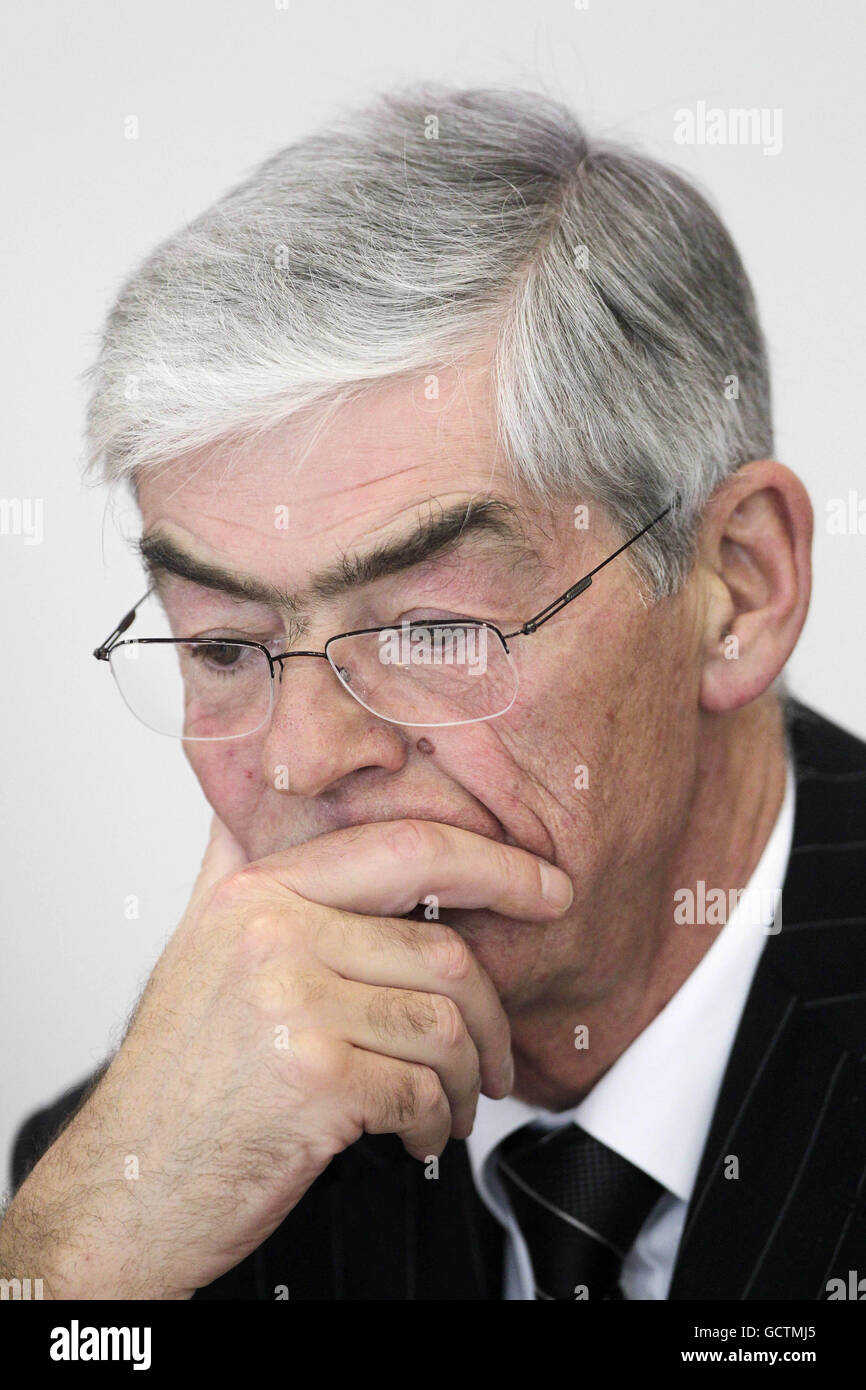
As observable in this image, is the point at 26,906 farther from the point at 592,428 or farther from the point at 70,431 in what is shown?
the point at 592,428

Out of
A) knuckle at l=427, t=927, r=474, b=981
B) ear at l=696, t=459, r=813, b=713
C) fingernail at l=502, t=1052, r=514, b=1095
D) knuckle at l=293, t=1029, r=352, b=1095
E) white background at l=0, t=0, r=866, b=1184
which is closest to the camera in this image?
knuckle at l=293, t=1029, r=352, b=1095

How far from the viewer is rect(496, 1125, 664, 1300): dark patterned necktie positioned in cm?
197

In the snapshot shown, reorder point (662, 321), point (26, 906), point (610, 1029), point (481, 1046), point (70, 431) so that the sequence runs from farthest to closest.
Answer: point (26, 906), point (70, 431), point (610, 1029), point (662, 321), point (481, 1046)

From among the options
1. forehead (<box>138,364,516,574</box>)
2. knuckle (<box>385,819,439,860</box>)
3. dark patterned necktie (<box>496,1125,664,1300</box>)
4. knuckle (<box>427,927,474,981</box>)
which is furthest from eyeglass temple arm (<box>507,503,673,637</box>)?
dark patterned necktie (<box>496,1125,664,1300</box>)

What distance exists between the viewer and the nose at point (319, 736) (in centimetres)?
170

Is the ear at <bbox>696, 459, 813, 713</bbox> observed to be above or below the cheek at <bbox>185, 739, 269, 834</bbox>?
above

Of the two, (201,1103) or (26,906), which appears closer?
(201,1103)

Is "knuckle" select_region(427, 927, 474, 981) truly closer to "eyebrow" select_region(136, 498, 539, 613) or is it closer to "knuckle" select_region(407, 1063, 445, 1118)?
"knuckle" select_region(407, 1063, 445, 1118)

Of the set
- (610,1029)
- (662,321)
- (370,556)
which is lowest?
(610,1029)

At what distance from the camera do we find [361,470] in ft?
5.53

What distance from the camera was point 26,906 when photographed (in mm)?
2729

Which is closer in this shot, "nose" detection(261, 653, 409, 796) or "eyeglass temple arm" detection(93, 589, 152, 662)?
"nose" detection(261, 653, 409, 796)
